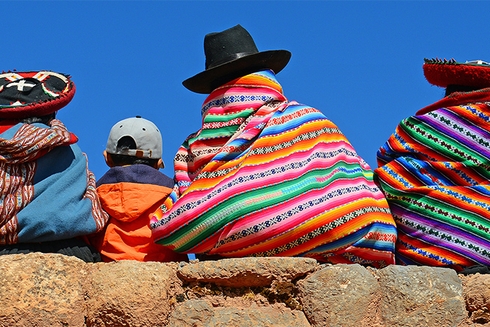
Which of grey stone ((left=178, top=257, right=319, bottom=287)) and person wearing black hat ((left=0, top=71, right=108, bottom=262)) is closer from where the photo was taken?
grey stone ((left=178, top=257, right=319, bottom=287))

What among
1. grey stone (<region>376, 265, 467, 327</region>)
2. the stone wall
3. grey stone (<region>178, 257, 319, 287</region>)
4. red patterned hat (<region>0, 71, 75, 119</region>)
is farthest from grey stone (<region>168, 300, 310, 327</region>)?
red patterned hat (<region>0, 71, 75, 119</region>)

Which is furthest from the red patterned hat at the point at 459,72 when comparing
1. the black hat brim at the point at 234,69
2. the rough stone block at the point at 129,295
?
the rough stone block at the point at 129,295

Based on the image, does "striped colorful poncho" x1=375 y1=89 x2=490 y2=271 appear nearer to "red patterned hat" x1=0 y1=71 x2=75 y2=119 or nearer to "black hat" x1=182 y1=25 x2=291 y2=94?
"black hat" x1=182 y1=25 x2=291 y2=94

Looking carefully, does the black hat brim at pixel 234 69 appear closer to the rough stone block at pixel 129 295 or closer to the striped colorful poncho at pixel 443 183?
the striped colorful poncho at pixel 443 183

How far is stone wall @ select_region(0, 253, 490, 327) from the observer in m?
3.97

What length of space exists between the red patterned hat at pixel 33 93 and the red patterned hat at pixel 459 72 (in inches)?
69.8

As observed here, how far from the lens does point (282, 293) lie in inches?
160

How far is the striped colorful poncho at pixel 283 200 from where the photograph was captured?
438 centimetres

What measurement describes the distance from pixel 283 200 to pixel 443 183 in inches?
30.9

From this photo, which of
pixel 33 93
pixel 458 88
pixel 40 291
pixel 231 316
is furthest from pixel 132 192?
pixel 458 88

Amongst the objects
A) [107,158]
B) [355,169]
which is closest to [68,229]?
[107,158]

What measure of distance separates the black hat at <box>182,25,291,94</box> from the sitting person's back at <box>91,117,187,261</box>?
0.36 m

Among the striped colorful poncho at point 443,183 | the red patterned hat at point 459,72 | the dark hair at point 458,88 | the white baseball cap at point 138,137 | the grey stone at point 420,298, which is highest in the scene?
the red patterned hat at point 459,72

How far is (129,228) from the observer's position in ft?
15.6
